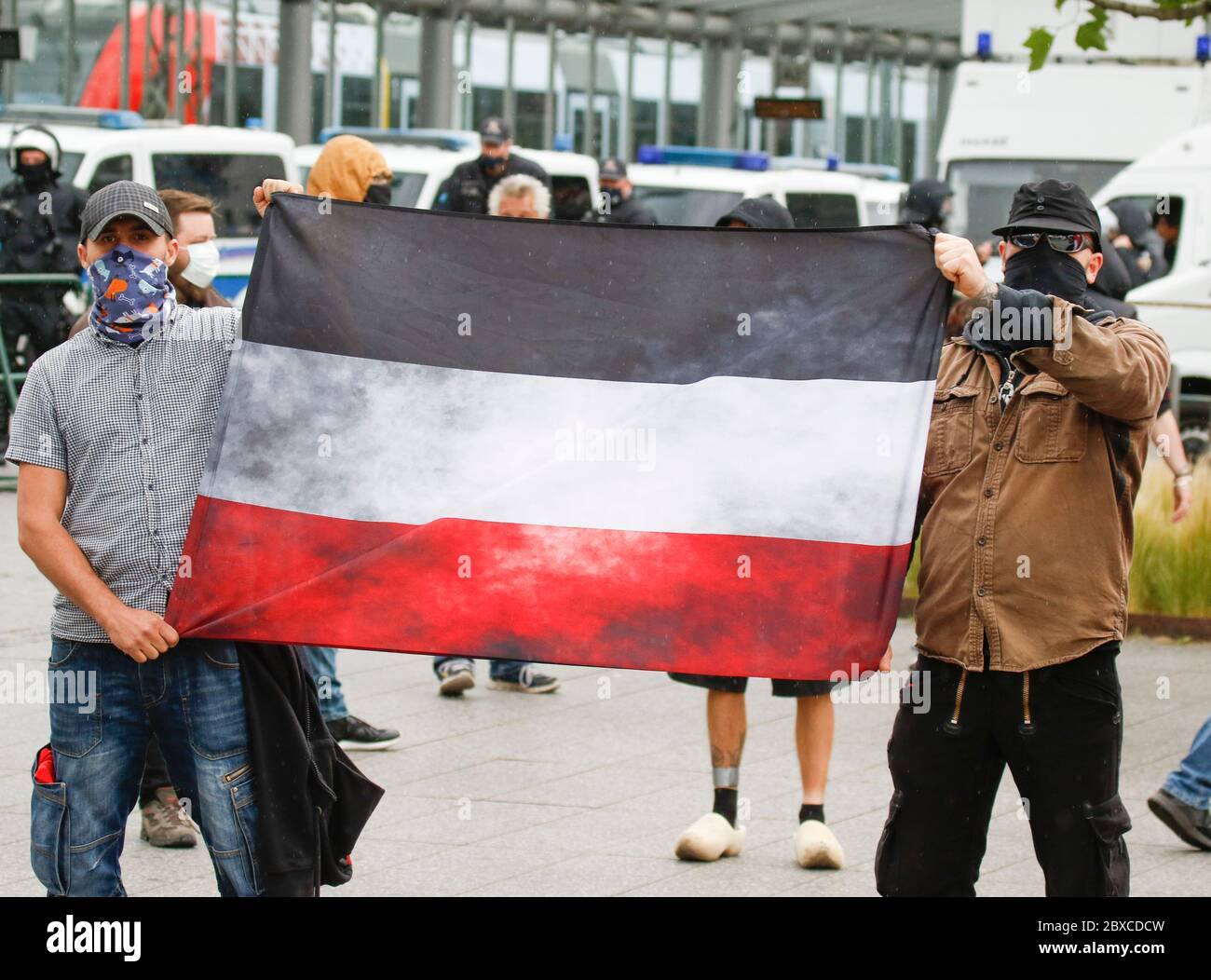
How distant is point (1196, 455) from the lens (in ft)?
A: 48.4

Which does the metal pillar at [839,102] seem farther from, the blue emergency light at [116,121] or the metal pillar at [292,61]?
the blue emergency light at [116,121]

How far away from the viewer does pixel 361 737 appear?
7.39 metres

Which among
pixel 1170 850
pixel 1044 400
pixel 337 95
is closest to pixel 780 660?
pixel 1044 400

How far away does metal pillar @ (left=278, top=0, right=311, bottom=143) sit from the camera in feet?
87.5

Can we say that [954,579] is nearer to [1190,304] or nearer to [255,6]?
[1190,304]

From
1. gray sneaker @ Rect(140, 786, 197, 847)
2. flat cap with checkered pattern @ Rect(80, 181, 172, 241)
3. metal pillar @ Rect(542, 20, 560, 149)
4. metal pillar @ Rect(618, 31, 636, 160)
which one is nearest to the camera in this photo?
flat cap with checkered pattern @ Rect(80, 181, 172, 241)

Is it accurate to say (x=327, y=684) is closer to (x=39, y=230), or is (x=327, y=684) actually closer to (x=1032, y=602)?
(x=1032, y=602)

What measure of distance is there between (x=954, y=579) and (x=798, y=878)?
187 centimetres

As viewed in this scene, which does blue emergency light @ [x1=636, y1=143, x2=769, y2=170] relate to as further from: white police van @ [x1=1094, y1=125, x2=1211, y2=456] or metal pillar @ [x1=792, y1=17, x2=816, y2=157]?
metal pillar @ [x1=792, y1=17, x2=816, y2=157]

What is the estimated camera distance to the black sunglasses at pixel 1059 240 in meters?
4.29

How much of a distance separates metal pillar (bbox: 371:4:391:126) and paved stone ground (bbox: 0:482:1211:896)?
20.3 metres

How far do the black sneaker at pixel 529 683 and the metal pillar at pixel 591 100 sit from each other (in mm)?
24019

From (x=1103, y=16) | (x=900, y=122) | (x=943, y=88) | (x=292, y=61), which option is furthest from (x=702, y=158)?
(x=943, y=88)

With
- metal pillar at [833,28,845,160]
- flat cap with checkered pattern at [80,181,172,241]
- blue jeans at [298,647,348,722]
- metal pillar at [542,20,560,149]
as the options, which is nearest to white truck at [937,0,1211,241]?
blue jeans at [298,647,348,722]
